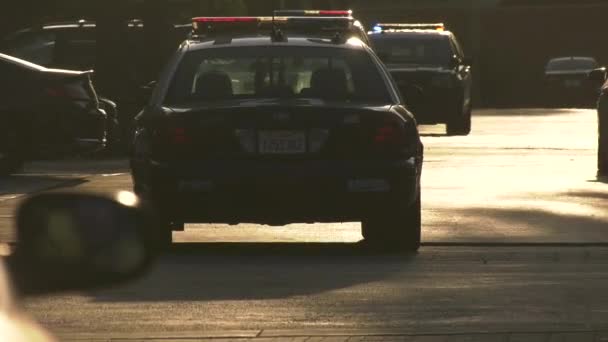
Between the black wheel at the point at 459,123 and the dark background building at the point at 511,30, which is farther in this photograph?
the dark background building at the point at 511,30

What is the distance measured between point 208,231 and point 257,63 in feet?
5.82

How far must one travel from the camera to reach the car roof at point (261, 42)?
12.7 m

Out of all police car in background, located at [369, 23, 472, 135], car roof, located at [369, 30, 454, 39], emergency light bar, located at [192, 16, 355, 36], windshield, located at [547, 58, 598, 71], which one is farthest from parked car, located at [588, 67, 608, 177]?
windshield, located at [547, 58, 598, 71]

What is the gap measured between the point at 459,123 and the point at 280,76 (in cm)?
1948

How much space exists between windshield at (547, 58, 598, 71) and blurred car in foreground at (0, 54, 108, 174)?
43.4 m

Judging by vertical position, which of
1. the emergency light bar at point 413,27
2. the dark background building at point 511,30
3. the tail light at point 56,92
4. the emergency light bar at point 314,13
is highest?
the emergency light bar at point 314,13

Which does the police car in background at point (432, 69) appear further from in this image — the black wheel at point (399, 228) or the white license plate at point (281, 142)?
the white license plate at point (281, 142)

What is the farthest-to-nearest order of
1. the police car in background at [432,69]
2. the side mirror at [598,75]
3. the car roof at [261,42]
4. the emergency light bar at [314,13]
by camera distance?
the police car in background at [432,69] < the side mirror at [598,75] < the emergency light bar at [314,13] < the car roof at [261,42]

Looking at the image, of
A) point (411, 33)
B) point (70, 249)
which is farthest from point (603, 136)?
point (70, 249)

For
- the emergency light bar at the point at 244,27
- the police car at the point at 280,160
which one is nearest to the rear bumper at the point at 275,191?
the police car at the point at 280,160

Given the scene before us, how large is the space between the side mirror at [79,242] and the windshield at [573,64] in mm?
60726

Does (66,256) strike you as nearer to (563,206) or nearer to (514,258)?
(514,258)

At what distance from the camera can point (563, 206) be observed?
15.9 m

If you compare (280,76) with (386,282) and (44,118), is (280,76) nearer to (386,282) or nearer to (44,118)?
(386,282)
